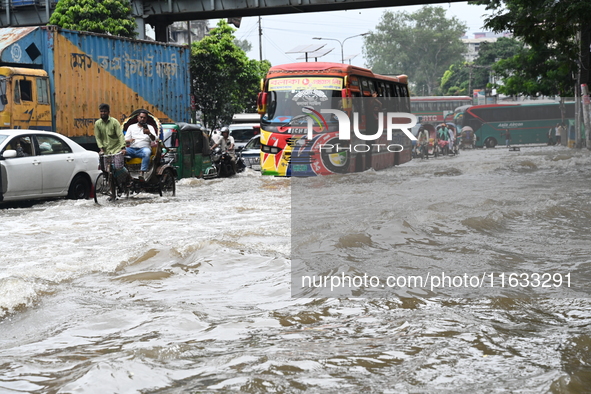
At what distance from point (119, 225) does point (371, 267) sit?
14.2ft

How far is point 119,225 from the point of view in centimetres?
991

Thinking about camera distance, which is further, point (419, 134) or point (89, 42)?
point (419, 134)

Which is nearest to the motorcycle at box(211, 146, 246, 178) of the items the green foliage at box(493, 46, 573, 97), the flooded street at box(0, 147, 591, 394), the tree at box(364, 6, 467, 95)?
the flooded street at box(0, 147, 591, 394)

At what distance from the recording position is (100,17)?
101ft

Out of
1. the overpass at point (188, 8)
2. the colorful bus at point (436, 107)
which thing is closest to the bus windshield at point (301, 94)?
the overpass at point (188, 8)

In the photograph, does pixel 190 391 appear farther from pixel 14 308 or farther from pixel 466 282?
pixel 466 282

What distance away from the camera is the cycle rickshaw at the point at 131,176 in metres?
12.5

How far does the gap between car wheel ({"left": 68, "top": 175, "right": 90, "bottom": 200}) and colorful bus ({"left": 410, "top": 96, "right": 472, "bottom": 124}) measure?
4126 centimetres

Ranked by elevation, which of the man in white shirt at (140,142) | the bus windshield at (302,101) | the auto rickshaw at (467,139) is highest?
the bus windshield at (302,101)

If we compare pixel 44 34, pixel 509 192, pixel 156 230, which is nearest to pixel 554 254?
pixel 156 230

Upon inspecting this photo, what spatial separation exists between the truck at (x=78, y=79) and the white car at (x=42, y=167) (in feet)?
11.0

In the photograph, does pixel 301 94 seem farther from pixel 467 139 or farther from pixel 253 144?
pixel 467 139

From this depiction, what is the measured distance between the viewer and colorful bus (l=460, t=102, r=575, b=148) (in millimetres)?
46438

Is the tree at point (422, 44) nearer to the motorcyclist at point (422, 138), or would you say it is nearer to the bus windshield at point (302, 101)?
the motorcyclist at point (422, 138)
